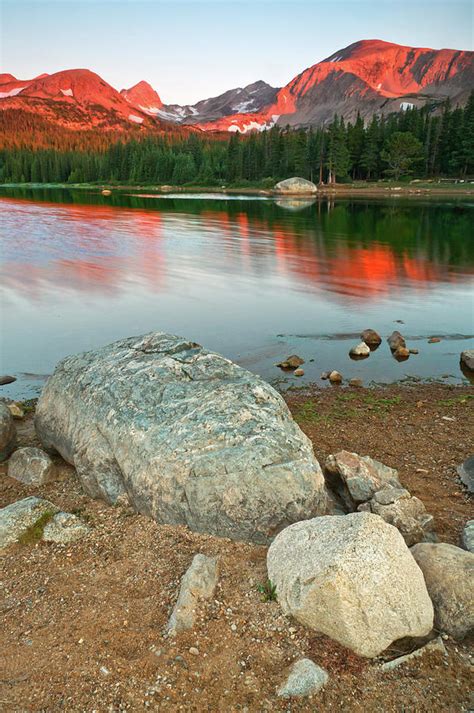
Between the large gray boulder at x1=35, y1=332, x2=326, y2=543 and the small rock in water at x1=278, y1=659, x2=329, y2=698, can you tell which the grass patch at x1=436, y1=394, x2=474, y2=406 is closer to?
the large gray boulder at x1=35, y1=332, x2=326, y2=543

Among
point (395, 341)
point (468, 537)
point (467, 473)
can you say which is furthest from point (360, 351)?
point (468, 537)

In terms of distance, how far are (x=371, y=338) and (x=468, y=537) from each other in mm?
13323

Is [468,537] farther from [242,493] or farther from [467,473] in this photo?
[242,493]

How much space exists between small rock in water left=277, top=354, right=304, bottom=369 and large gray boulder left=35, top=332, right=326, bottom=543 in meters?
7.89

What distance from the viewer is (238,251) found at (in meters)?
44.9

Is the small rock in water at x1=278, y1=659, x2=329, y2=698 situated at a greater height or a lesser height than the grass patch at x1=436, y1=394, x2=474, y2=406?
greater

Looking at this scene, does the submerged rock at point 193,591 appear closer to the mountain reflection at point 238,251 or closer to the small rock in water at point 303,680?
the small rock in water at point 303,680

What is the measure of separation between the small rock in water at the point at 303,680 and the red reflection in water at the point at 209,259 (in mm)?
24719

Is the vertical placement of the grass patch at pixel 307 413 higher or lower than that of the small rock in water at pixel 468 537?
lower

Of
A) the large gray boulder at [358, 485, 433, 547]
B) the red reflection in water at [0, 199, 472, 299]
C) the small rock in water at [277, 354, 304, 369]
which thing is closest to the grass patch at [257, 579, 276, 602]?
the large gray boulder at [358, 485, 433, 547]

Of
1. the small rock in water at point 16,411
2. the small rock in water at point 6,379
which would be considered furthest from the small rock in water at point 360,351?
the small rock in water at point 6,379

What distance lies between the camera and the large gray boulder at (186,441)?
7.27m

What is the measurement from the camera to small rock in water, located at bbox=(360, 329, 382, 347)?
2007 centimetres

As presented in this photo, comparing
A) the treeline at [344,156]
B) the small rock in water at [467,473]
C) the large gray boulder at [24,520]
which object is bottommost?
the small rock in water at [467,473]
